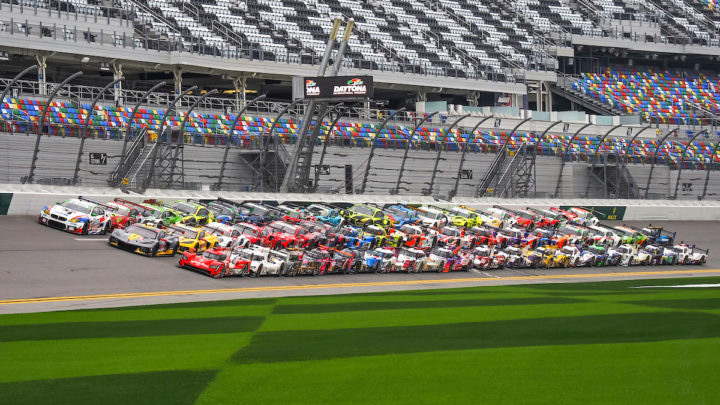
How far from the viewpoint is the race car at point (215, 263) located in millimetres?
39469

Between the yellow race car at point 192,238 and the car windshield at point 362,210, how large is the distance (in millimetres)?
13566

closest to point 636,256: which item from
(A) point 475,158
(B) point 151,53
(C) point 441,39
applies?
(A) point 475,158

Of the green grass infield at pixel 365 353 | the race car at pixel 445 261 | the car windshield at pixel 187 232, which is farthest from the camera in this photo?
the race car at pixel 445 261

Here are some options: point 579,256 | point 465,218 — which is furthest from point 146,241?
point 465,218

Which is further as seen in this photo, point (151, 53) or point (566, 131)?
point (566, 131)

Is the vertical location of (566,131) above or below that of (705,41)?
below

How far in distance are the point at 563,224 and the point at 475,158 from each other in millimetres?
18461

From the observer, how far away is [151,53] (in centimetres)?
7462

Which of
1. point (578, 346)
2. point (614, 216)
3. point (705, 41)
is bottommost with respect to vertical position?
point (614, 216)

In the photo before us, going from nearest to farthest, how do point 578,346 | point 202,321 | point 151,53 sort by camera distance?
point 578,346 < point 202,321 < point 151,53

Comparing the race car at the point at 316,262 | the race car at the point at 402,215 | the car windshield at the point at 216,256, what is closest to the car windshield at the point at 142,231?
the car windshield at the point at 216,256

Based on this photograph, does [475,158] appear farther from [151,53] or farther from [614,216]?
[151,53]

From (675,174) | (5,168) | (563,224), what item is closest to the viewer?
(5,168)

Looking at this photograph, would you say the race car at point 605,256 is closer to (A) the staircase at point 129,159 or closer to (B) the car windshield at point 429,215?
(B) the car windshield at point 429,215
